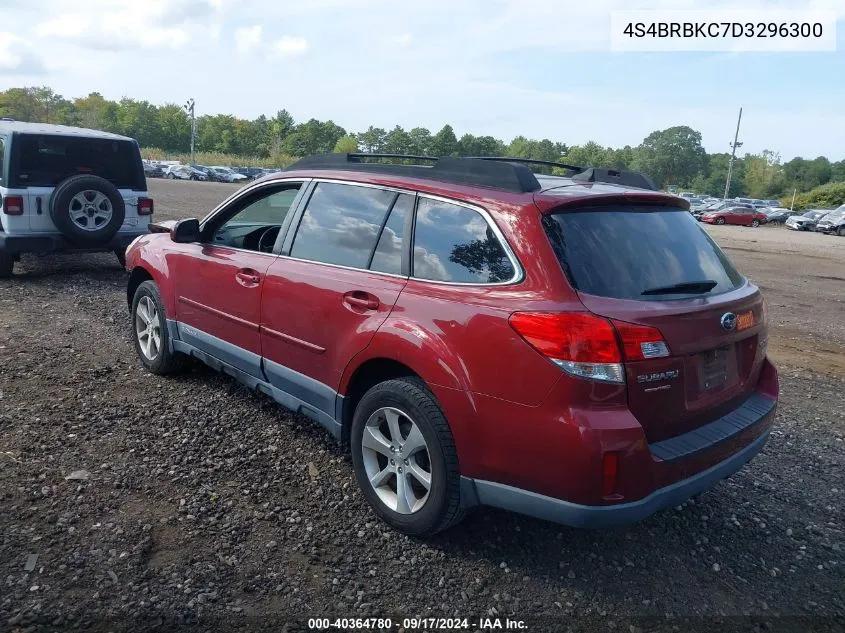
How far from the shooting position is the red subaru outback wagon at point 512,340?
270 cm

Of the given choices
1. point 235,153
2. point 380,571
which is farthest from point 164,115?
point 380,571

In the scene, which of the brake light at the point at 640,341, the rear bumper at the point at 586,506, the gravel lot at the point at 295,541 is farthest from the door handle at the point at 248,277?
the brake light at the point at 640,341

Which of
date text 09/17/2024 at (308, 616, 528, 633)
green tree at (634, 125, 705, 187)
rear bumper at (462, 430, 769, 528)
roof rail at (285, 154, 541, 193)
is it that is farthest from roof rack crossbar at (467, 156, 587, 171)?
green tree at (634, 125, 705, 187)

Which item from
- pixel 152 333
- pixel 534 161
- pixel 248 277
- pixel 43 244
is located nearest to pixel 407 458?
pixel 248 277

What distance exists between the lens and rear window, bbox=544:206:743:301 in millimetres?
2871

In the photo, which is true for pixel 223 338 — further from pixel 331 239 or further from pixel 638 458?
pixel 638 458

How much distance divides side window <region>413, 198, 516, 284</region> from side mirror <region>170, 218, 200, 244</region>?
6.87ft

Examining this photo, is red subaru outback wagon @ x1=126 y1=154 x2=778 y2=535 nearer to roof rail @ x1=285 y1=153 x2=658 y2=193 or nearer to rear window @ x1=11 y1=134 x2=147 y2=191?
roof rail @ x1=285 y1=153 x2=658 y2=193

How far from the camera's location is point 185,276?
4871mm

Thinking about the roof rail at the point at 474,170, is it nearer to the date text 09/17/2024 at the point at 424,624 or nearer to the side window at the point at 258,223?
the side window at the point at 258,223

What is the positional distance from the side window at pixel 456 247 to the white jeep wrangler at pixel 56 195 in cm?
663

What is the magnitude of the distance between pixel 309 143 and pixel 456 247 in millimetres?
103206

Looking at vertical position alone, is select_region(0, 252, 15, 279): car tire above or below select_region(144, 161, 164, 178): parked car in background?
below

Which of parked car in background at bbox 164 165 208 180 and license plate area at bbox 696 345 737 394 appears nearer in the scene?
license plate area at bbox 696 345 737 394
